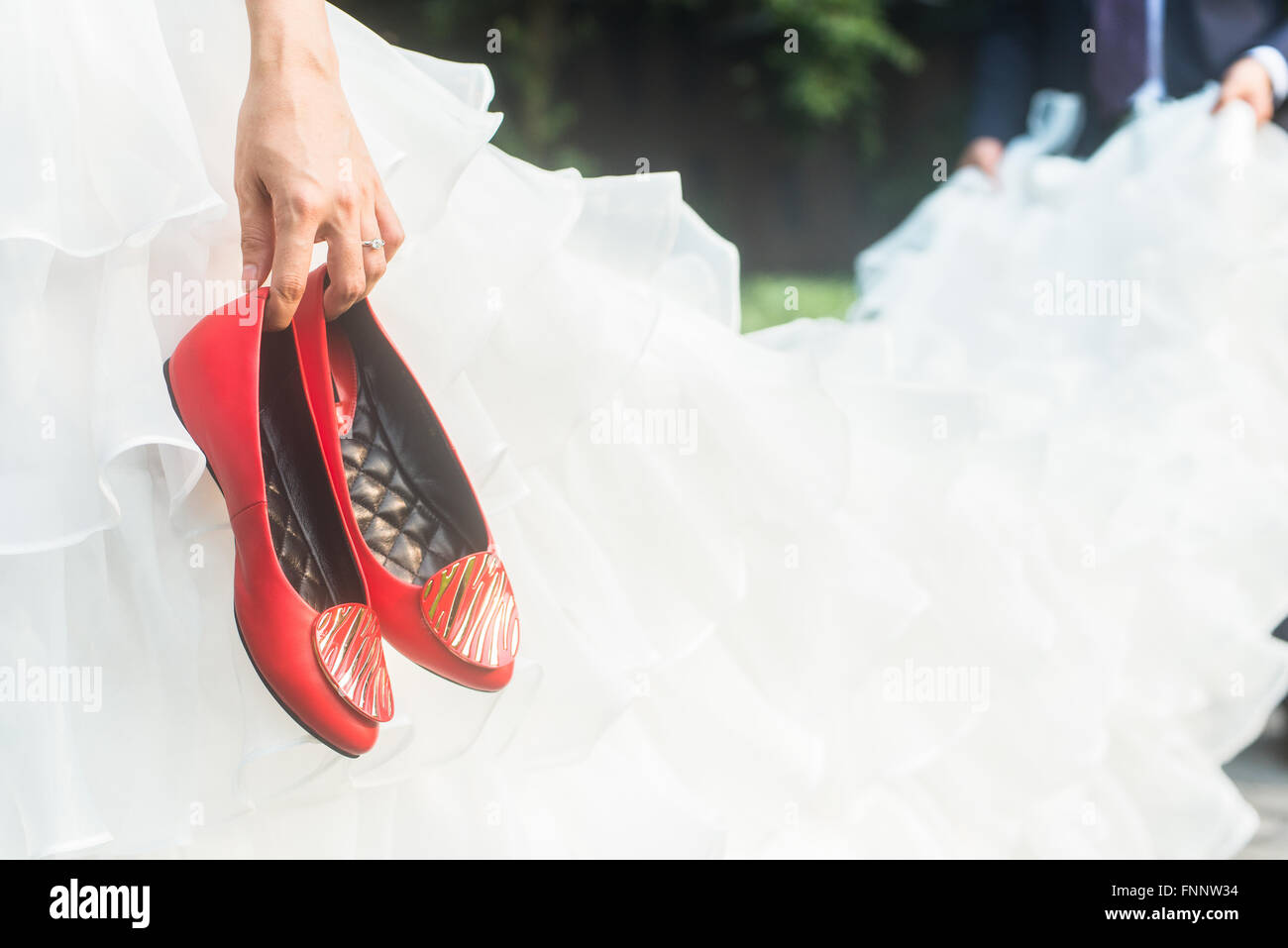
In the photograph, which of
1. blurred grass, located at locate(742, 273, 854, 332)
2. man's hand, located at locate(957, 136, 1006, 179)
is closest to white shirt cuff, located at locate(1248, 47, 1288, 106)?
man's hand, located at locate(957, 136, 1006, 179)

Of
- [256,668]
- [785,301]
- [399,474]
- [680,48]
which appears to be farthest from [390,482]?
[680,48]

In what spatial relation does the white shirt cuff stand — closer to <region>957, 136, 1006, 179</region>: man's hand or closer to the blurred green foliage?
<region>957, 136, 1006, 179</region>: man's hand

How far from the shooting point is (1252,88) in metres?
1.27

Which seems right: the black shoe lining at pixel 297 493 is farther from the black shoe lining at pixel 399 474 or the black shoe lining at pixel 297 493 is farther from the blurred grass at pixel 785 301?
the blurred grass at pixel 785 301

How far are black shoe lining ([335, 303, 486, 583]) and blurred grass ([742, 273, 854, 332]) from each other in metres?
2.60

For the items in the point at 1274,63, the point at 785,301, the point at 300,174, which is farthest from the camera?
the point at 785,301

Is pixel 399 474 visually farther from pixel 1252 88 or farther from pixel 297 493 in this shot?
pixel 1252 88

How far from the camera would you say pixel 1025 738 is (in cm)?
96

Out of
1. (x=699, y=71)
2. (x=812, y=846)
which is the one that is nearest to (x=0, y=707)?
(x=812, y=846)

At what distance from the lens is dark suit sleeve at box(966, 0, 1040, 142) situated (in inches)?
67.7

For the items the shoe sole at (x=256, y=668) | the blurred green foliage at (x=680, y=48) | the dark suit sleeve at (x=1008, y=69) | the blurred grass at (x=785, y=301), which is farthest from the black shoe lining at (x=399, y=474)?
the blurred green foliage at (x=680, y=48)

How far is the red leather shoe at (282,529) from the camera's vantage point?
614 mm

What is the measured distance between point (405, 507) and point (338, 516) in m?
0.07
